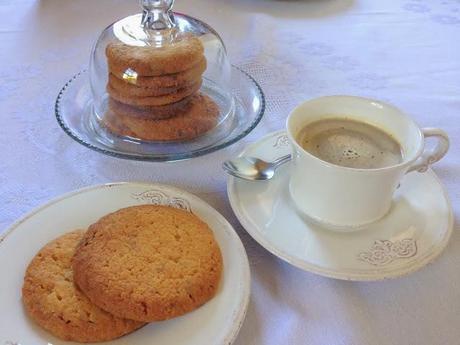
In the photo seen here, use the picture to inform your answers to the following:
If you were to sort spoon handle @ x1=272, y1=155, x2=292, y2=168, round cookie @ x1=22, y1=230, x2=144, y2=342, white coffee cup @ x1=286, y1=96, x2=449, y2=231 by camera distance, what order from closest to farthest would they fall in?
round cookie @ x1=22, y1=230, x2=144, y2=342 < white coffee cup @ x1=286, y1=96, x2=449, y2=231 < spoon handle @ x1=272, y1=155, x2=292, y2=168

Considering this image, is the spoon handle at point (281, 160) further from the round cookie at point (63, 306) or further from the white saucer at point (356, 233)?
the round cookie at point (63, 306)

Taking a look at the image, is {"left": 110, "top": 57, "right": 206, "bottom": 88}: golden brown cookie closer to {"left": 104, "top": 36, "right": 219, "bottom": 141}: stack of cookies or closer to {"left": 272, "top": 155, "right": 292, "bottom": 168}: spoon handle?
{"left": 104, "top": 36, "right": 219, "bottom": 141}: stack of cookies

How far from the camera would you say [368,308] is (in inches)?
20.3

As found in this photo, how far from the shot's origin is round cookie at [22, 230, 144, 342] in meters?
0.44

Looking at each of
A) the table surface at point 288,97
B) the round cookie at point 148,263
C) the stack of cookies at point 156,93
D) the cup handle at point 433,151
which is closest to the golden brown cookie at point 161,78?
the stack of cookies at point 156,93

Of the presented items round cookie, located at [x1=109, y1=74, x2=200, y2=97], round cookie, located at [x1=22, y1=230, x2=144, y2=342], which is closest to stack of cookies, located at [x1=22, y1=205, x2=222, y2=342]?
round cookie, located at [x1=22, y1=230, x2=144, y2=342]

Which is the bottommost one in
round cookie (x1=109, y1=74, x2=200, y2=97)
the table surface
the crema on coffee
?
the table surface

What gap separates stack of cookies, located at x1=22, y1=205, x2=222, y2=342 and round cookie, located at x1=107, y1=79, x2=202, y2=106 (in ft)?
0.68

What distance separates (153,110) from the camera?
2.30ft

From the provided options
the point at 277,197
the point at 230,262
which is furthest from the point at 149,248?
the point at 277,197

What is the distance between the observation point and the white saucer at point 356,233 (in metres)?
0.52

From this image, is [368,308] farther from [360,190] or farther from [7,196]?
[7,196]

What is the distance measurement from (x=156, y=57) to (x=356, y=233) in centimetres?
35

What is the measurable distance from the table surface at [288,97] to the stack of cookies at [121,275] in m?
0.08
